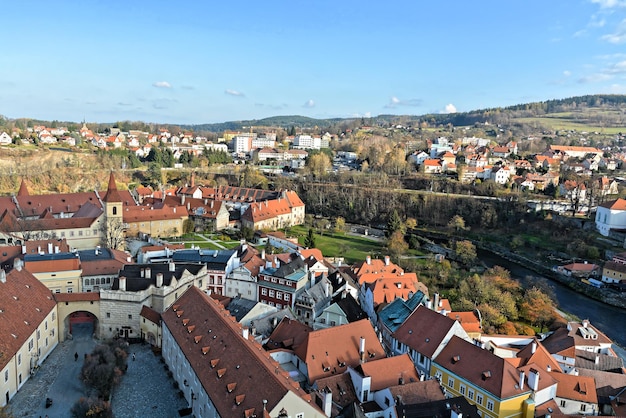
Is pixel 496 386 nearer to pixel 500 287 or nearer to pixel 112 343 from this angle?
pixel 112 343

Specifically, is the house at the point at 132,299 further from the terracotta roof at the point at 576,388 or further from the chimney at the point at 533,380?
the terracotta roof at the point at 576,388

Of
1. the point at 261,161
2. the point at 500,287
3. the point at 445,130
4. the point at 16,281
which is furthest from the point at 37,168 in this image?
the point at 445,130

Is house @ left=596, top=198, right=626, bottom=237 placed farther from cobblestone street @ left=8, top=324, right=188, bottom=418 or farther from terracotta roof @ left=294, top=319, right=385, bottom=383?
cobblestone street @ left=8, top=324, right=188, bottom=418

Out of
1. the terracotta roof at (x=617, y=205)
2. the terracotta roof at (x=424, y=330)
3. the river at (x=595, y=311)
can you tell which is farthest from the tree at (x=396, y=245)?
the terracotta roof at (x=617, y=205)

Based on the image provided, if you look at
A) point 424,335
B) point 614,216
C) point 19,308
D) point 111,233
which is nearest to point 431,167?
point 614,216

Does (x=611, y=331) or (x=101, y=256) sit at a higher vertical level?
(x=101, y=256)

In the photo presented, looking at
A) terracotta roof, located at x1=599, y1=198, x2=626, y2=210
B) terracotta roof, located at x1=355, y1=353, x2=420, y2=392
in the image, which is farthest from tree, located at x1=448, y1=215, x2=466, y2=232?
terracotta roof, located at x1=355, y1=353, x2=420, y2=392
